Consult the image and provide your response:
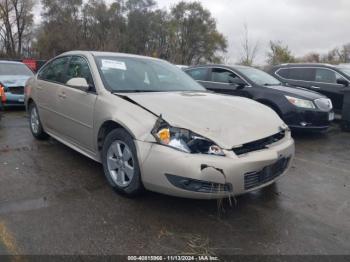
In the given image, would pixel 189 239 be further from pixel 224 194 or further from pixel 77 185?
pixel 77 185

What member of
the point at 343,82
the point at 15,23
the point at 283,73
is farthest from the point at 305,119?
the point at 15,23

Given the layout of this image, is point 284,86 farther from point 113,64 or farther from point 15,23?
point 15,23

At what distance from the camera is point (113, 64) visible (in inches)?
169

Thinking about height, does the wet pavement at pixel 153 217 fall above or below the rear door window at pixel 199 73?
below

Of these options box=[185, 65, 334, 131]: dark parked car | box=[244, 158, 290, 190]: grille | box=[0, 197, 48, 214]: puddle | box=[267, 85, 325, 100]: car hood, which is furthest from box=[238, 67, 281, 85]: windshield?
box=[0, 197, 48, 214]: puddle

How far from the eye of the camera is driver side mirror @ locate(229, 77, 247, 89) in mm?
7396

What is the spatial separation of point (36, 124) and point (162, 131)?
341cm

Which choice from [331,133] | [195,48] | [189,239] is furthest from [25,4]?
[189,239]

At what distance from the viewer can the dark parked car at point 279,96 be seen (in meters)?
6.68

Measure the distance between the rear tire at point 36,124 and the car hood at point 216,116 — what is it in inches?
100

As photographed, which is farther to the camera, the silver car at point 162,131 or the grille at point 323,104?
the grille at point 323,104

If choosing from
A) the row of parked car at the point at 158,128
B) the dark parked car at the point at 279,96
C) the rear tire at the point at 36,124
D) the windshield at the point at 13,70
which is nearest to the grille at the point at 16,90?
the windshield at the point at 13,70

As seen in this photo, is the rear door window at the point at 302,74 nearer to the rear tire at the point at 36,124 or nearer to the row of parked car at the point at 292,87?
the row of parked car at the point at 292,87

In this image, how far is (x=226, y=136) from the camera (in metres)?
3.09
